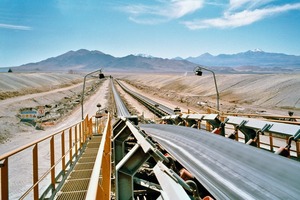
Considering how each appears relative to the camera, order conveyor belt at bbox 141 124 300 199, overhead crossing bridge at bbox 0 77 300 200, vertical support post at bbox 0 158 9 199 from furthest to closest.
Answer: conveyor belt at bbox 141 124 300 199 < overhead crossing bridge at bbox 0 77 300 200 < vertical support post at bbox 0 158 9 199

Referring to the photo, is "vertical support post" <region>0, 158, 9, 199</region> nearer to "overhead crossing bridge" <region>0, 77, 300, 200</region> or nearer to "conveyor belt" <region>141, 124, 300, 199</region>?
"overhead crossing bridge" <region>0, 77, 300, 200</region>

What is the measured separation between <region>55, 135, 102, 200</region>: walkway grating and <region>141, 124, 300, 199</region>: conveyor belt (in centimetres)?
245

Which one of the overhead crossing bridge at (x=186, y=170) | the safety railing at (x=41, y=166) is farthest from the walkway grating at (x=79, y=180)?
the safety railing at (x=41, y=166)

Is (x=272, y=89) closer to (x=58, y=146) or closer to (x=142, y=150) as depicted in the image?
(x=58, y=146)

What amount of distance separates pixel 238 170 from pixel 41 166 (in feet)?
31.0

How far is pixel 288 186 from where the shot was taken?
462 cm

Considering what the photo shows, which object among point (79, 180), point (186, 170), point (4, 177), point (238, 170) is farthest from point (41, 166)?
point (238, 170)

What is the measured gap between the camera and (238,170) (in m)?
5.66

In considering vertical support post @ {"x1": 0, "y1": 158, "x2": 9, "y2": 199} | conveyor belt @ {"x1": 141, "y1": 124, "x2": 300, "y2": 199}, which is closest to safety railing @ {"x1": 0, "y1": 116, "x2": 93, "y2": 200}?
vertical support post @ {"x1": 0, "y1": 158, "x2": 9, "y2": 199}

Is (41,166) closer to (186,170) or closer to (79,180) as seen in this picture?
(79,180)

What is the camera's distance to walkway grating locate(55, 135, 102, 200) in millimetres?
6293

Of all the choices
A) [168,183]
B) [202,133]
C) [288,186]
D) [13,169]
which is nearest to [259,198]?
[288,186]

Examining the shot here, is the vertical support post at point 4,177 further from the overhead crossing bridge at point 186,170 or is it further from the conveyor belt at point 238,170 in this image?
the conveyor belt at point 238,170

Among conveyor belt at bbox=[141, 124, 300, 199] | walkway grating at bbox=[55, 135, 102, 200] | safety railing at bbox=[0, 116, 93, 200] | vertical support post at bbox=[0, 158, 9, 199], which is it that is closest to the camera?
vertical support post at bbox=[0, 158, 9, 199]
